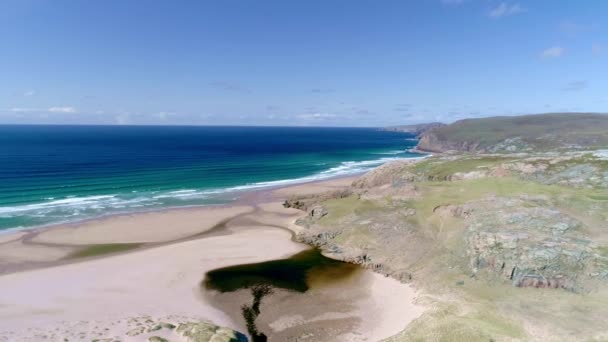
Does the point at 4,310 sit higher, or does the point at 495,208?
the point at 495,208

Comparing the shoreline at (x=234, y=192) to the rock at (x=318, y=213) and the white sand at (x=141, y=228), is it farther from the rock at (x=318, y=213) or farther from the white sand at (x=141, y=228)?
the rock at (x=318, y=213)

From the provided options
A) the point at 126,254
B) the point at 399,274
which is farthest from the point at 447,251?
the point at 126,254

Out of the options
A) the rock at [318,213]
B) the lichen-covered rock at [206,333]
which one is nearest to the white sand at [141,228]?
the rock at [318,213]

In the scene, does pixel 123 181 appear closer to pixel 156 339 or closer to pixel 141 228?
pixel 141 228

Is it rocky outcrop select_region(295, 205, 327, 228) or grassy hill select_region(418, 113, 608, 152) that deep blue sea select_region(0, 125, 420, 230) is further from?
grassy hill select_region(418, 113, 608, 152)

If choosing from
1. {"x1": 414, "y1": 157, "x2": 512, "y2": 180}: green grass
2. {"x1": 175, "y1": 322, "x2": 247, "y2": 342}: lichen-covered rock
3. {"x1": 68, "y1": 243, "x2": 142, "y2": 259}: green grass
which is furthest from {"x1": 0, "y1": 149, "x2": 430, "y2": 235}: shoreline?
{"x1": 175, "y1": 322, "x2": 247, "y2": 342}: lichen-covered rock

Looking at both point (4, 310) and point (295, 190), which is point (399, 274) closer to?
point (4, 310)
